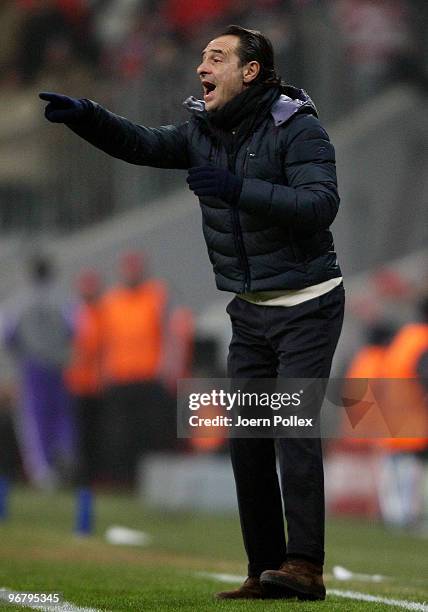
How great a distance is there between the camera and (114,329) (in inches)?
580

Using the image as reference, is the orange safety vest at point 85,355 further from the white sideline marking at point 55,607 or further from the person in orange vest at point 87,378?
the white sideline marking at point 55,607

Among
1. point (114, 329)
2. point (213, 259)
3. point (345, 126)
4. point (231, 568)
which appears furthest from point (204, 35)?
point (213, 259)

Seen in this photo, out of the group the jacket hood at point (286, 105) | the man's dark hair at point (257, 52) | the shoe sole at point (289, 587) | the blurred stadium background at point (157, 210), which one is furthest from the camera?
the blurred stadium background at point (157, 210)

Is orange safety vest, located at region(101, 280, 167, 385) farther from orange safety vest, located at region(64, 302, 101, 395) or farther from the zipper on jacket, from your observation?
the zipper on jacket

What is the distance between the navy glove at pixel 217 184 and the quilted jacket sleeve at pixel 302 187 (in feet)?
0.08

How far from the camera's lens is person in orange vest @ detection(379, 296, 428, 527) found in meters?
11.4

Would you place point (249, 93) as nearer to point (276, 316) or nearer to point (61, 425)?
point (276, 316)

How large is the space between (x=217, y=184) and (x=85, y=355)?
1000 cm

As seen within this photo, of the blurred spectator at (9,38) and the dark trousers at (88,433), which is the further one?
the blurred spectator at (9,38)

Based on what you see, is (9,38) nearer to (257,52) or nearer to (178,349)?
(178,349)

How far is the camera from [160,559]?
8094 millimetres

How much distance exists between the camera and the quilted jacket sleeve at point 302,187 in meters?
5.21

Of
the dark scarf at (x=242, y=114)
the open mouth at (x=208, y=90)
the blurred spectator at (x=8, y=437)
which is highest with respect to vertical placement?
the open mouth at (x=208, y=90)

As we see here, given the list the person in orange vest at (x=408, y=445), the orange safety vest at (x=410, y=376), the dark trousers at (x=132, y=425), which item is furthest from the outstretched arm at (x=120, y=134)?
the dark trousers at (x=132, y=425)
